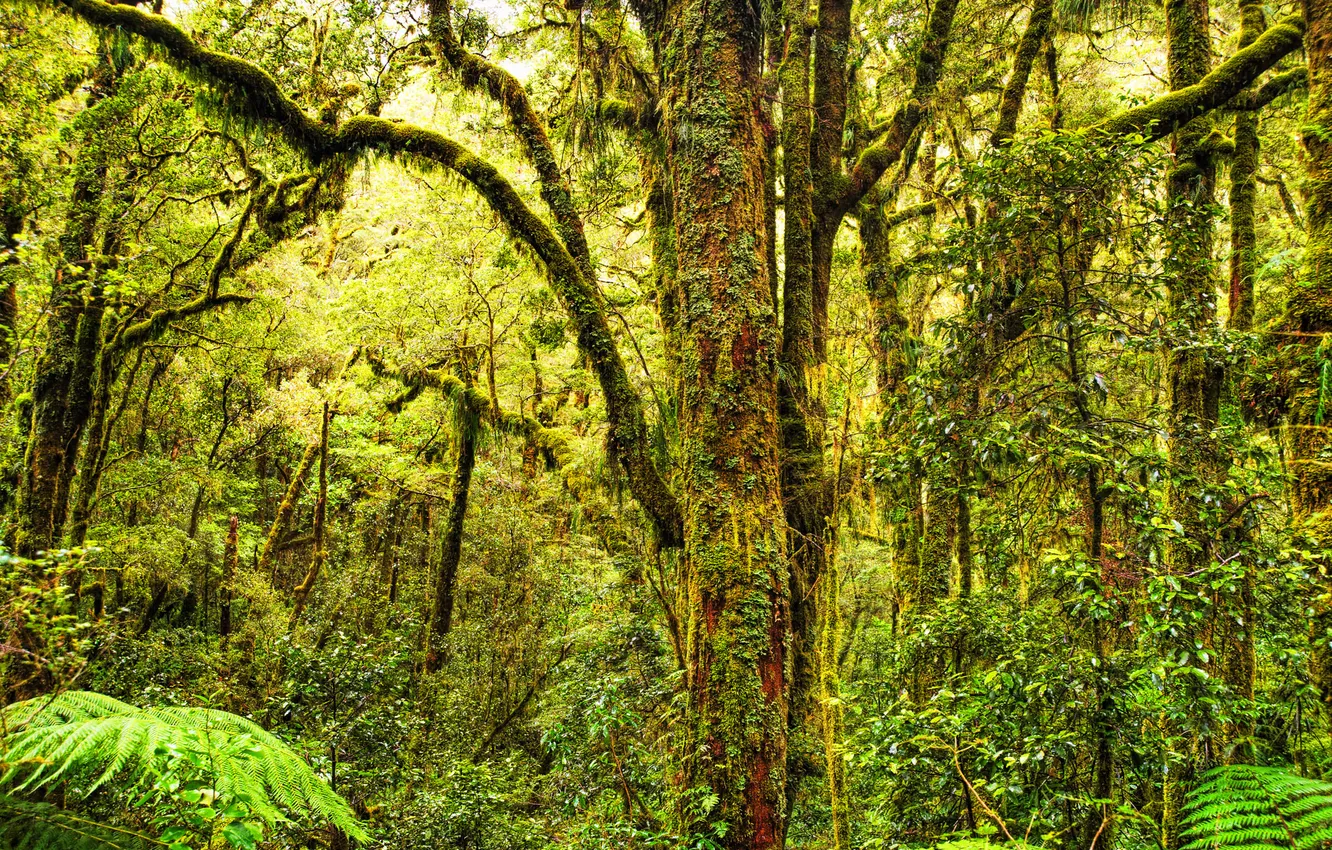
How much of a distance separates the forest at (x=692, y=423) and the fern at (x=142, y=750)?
0.04 meters

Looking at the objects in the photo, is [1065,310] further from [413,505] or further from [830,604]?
[413,505]

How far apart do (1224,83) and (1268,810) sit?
20.7 ft

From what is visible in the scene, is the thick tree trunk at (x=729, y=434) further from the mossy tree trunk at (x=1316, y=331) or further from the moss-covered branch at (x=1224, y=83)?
the moss-covered branch at (x=1224, y=83)

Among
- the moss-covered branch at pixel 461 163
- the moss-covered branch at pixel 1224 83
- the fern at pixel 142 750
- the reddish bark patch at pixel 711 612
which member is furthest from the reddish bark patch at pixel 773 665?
the moss-covered branch at pixel 1224 83

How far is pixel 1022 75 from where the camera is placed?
26.5 ft

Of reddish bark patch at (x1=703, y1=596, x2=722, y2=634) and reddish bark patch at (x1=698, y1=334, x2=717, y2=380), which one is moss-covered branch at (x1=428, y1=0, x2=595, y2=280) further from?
reddish bark patch at (x1=703, y1=596, x2=722, y2=634)

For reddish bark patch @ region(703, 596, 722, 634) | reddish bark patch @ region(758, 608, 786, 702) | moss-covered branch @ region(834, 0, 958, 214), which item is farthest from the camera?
moss-covered branch @ region(834, 0, 958, 214)

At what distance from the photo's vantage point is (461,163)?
6797 mm

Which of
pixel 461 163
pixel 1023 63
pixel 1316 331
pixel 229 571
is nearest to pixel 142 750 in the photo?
pixel 461 163

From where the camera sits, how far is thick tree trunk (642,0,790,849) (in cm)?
393

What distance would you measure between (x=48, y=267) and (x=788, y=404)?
29.1ft

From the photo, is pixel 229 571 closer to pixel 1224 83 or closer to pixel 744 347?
pixel 744 347

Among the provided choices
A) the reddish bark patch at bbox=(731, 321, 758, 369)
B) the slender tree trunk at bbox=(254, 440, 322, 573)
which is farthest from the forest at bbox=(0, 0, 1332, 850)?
the slender tree trunk at bbox=(254, 440, 322, 573)

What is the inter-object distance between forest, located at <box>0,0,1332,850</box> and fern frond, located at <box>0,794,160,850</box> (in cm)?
2
